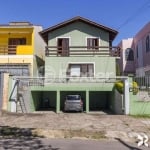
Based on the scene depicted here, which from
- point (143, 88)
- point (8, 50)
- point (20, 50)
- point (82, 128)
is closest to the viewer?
point (82, 128)

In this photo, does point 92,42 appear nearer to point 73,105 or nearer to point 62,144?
point 73,105

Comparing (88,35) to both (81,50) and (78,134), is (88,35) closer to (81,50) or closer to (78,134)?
(81,50)

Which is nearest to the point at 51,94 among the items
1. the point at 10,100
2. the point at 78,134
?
the point at 10,100

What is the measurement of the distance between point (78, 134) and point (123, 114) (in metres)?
8.08

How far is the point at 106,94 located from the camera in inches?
1102

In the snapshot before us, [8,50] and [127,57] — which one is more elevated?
[127,57]

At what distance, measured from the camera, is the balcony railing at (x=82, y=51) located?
27419 mm

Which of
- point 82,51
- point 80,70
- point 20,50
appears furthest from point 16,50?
point 80,70

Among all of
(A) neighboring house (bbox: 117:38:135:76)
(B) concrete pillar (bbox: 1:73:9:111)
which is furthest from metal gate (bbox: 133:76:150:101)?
(A) neighboring house (bbox: 117:38:135:76)

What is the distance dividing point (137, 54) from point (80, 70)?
1256 cm

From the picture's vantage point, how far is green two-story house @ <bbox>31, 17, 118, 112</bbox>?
82.0ft

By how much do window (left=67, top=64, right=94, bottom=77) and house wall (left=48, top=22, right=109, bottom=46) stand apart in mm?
2656

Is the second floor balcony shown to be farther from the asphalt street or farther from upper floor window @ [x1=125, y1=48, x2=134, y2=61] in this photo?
the asphalt street

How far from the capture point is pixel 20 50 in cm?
2758
